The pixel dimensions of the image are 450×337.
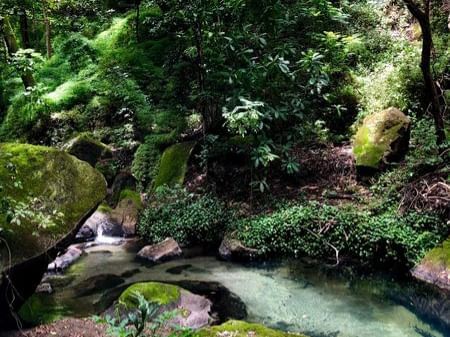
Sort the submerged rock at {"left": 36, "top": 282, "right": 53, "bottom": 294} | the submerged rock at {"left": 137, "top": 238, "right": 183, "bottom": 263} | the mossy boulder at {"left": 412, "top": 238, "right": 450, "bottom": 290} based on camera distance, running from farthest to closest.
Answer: the submerged rock at {"left": 137, "top": 238, "right": 183, "bottom": 263} < the submerged rock at {"left": 36, "top": 282, "right": 53, "bottom": 294} < the mossy boulder at {"left": 412, "top": 238, "right": 450, "bottom": 290}

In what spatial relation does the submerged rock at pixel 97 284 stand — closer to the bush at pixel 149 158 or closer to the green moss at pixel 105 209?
the green moss at pixel 105 209

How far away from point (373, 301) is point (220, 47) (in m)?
5.75

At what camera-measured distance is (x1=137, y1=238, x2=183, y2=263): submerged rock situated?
8922 mm

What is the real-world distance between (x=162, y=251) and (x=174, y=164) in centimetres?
333

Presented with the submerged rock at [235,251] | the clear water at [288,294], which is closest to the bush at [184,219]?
the submerged rock at [235,251]

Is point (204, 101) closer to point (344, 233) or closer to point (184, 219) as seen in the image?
point (184, 219)

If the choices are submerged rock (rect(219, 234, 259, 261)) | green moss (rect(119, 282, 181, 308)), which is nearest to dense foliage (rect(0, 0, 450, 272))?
submerged rock (rect(219, 234, 259, 261))

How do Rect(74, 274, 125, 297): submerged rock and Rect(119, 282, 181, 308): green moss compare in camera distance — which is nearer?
Rect(119, 282, 181, 308): green moss

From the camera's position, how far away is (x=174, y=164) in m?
11.9

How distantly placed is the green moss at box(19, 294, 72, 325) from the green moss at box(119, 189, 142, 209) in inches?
182

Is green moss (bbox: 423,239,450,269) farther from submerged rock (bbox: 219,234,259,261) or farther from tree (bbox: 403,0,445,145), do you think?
submerged rock (bbox: 219,234,259,261)

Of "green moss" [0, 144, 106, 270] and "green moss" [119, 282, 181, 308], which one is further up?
"green moss" [0, 144, 106, 270]

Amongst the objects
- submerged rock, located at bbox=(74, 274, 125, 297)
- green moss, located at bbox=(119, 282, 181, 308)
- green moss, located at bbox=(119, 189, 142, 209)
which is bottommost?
submerged rock, located at bbox=(74, 274, 125, 297)

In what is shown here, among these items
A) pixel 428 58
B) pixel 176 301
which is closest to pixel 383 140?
pixel 428 58
